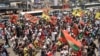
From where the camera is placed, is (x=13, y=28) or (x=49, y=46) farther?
(x=13, y=28)

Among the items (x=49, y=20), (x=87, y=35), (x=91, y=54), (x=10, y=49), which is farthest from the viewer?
(x=49, y=20)

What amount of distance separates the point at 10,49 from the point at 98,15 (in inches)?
447

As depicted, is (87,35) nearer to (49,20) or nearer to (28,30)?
(28,30)

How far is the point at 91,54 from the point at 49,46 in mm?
2412

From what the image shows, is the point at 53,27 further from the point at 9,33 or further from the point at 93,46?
the point at 93,46

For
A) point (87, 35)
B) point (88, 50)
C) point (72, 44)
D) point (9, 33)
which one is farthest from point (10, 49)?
point (72, 44)

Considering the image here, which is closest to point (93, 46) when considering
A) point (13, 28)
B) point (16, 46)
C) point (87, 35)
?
point (87, 35)

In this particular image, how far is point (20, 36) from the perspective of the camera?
29.3 metres

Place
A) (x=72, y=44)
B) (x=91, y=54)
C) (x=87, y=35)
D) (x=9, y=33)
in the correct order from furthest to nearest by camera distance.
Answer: (x=9, y=33) < (x=87, y=35) < (x=91, y=54) < (x=72, y=44)

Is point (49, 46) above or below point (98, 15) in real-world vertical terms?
above

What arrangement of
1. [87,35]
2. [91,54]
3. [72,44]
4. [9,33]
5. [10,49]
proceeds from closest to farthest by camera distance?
[72,44]
[91,54]
[87,35]
[10,49]
[9,33]

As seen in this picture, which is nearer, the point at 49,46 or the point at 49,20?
the point at 49,46

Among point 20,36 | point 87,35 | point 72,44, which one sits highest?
point 72,44

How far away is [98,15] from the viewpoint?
33469 mm
